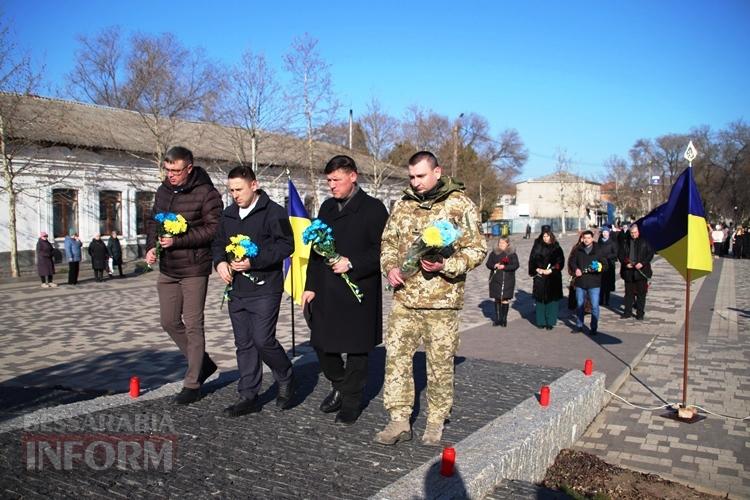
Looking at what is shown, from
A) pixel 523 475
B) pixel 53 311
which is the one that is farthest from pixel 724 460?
pixel 53 311

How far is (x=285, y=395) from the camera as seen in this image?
223 inches

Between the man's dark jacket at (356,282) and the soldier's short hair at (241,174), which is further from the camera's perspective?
the soldier's short hair at (241,174)

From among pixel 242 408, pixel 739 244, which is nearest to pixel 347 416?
pixel 242 408

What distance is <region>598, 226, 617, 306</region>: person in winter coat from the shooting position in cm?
1229

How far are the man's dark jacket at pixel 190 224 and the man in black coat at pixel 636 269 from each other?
9.84 metres

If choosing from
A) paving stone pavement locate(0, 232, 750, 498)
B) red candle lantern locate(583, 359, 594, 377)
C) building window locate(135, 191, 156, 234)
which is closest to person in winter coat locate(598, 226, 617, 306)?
paving stone pavement locate(0, 232, 750, 498)

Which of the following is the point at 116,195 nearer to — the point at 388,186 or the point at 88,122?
the point at 88,122

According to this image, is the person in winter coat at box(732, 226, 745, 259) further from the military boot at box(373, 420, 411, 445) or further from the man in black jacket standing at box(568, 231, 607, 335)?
the military boot at box(373, 420, 411, 445)

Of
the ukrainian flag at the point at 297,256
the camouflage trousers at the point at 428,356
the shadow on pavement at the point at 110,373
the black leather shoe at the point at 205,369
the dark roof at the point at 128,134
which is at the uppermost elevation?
the dark roof at the point at 128,134

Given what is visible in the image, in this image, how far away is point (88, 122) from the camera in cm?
3403

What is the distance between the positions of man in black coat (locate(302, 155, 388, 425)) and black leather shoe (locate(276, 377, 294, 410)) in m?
0.57

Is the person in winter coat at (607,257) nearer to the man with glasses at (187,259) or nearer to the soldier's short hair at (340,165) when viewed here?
the soldier's short hair at (340,165)

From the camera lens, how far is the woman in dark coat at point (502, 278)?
1248 cm

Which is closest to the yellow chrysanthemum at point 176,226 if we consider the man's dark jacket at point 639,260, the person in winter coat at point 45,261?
the man's dark jacket at point 639,260
